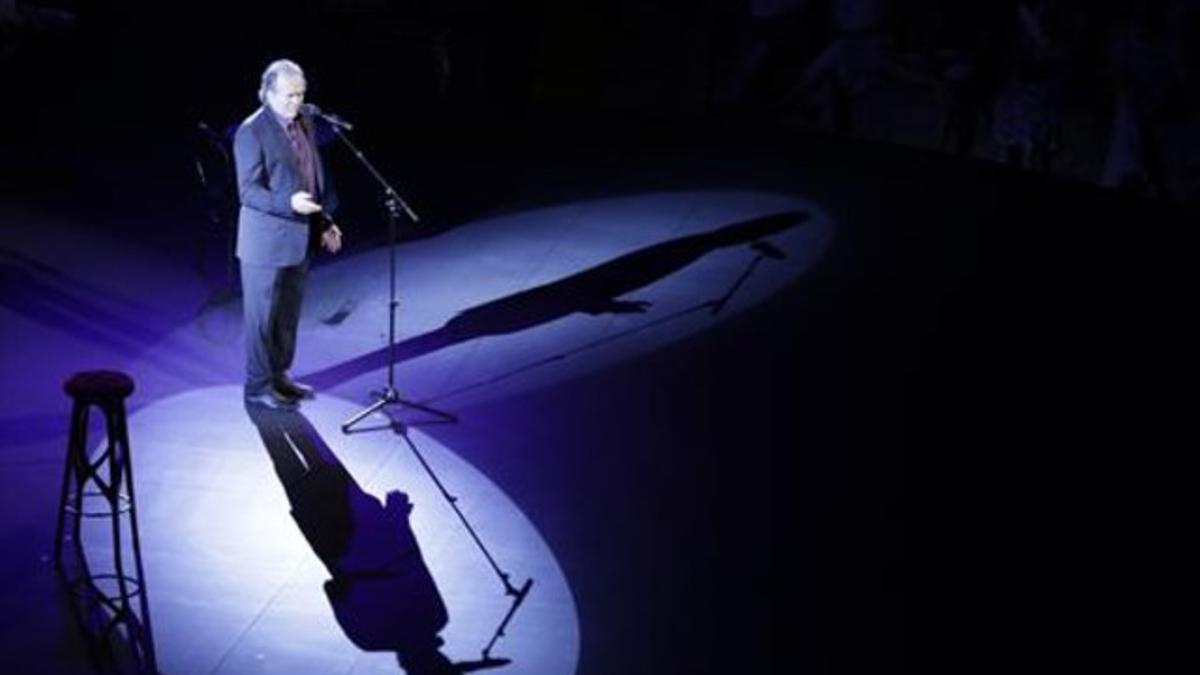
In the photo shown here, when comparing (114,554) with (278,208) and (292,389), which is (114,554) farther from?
(278,208)

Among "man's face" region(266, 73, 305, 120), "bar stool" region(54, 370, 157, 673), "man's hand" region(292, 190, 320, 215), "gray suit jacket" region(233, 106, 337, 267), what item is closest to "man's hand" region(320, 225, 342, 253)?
"gray suit jacket" region(233, 106, 337, 267)

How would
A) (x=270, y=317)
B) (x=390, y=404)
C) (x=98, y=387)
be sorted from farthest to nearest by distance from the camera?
1. (x=390, y=404)
2. (x=270, y=317)
3. (x=98, y=387)

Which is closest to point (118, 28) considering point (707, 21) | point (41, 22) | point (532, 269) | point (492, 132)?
point (41, 22)

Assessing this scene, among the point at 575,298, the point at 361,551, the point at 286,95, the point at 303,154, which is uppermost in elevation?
the point at 286,95

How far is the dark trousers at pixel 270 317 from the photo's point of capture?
6.89 metres

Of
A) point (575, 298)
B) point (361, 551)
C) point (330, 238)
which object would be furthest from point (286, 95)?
point (575, 298)

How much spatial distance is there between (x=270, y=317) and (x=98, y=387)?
59.3 inches

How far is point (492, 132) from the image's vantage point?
477 inches

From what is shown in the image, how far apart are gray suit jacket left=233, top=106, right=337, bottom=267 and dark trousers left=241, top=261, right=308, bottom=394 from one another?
91 millimetres

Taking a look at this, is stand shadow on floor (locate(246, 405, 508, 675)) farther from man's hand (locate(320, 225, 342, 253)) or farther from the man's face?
the man's face

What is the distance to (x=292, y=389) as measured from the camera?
24.2 feet

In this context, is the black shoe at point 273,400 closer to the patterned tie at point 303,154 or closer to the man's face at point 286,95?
the patterned tie at point 303,154

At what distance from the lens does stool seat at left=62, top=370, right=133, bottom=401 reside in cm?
552

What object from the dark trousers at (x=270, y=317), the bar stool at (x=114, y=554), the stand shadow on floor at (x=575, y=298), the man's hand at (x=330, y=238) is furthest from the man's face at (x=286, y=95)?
the stand shadow on floor at (x=575, y=298)
